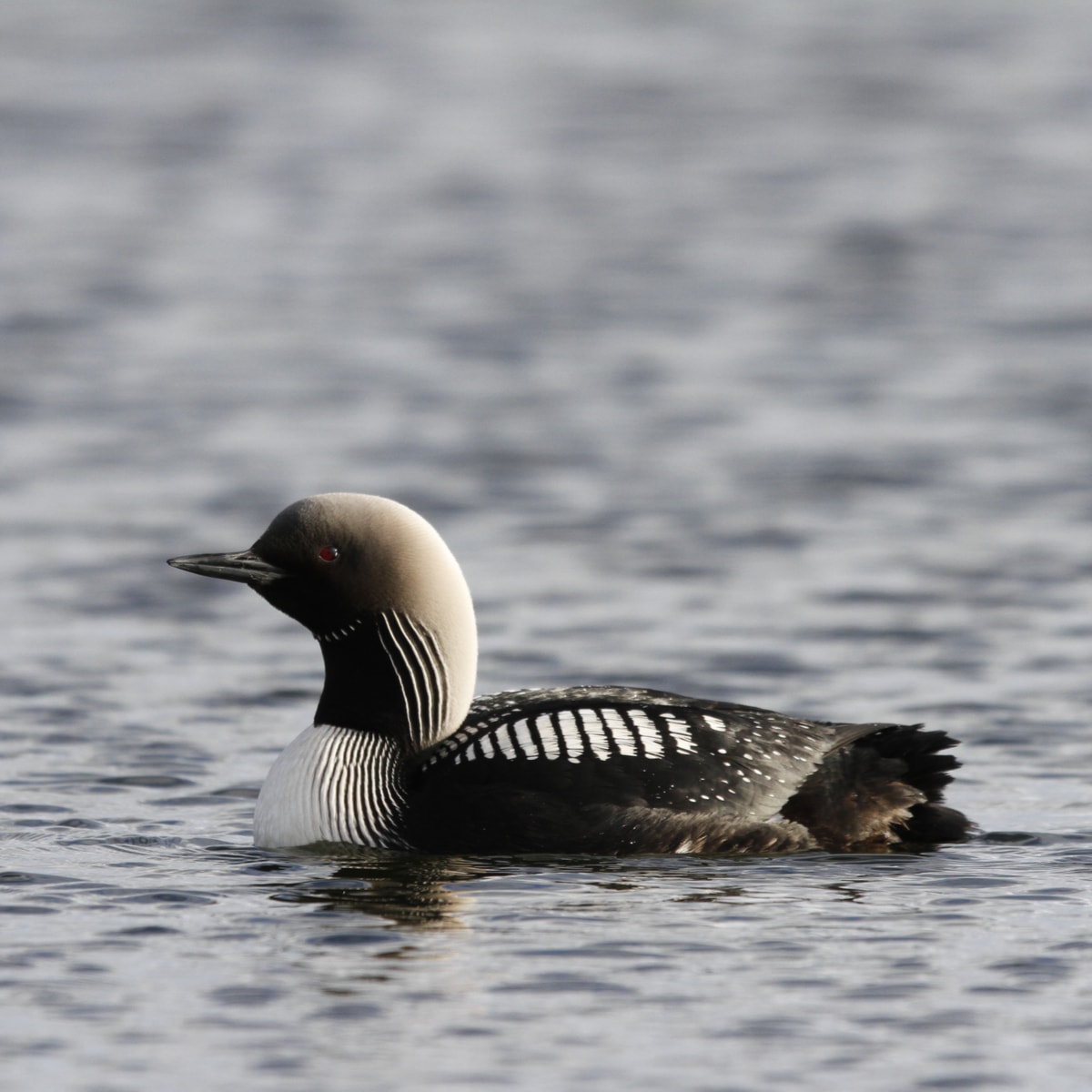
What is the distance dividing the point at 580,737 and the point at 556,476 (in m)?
5.20

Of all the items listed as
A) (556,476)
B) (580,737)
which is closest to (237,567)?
(580,737)

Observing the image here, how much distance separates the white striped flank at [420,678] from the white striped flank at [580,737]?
11 cm

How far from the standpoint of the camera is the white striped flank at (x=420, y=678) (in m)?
7.41

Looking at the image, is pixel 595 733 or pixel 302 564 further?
pixel 302 564

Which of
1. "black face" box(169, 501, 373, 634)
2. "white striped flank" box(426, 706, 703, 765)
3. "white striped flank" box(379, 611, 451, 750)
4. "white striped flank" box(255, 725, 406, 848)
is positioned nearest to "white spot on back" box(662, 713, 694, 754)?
"white striped flank" box(426, 706, 703, 765)

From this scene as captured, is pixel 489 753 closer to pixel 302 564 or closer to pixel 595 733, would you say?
pixel 595 733

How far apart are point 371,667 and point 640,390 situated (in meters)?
6.60

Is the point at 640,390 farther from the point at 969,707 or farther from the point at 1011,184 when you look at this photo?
the point at 1011,184

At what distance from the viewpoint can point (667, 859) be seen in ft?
23.5

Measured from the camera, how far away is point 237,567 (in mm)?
7402

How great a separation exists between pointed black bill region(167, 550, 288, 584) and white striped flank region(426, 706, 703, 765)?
73 cm

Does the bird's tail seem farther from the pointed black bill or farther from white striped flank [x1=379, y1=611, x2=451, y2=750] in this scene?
the pointed black bill

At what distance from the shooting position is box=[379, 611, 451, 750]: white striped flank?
7414 millimetres

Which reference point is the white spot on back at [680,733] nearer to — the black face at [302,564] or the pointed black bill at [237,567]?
the black face at [302,564]
